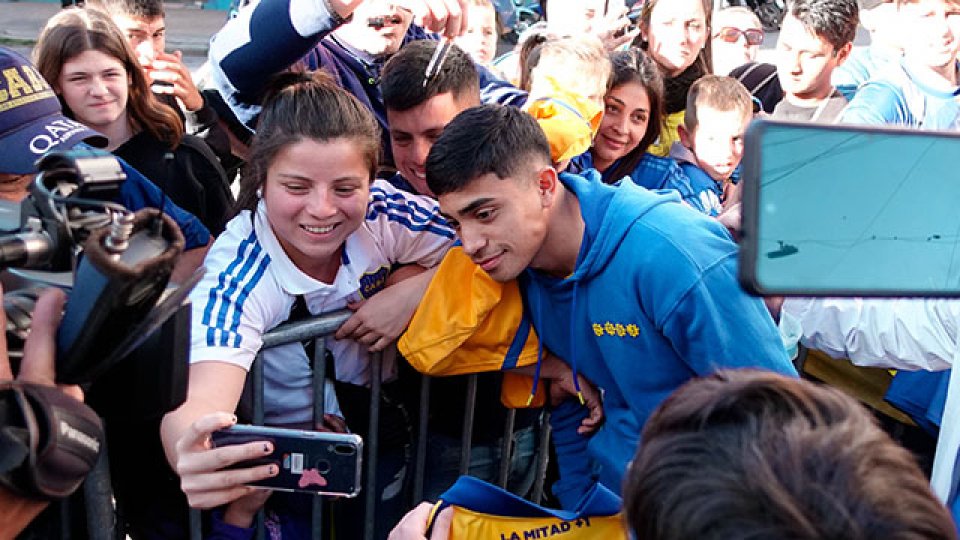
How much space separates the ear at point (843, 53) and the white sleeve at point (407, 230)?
2.66 metres

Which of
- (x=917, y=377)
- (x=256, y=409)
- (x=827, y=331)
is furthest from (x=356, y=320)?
(x=917, y=377)

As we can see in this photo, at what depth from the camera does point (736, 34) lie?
579cm

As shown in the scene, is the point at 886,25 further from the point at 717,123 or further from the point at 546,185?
the point at 546,185

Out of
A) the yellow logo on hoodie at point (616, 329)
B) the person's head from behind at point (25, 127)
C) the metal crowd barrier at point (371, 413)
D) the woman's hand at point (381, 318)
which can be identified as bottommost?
the metal crowd barrier at point (371, 413)

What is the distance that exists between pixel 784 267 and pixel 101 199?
1112mm

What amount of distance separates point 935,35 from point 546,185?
7.35ft

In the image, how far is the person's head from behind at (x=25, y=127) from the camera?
9.63 feet

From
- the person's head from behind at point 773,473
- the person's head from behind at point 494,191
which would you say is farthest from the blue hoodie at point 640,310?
the person's head from behind at point 773,473

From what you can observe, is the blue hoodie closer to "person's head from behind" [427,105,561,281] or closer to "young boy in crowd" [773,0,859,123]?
"person's head from behind" [427,105,561,281]

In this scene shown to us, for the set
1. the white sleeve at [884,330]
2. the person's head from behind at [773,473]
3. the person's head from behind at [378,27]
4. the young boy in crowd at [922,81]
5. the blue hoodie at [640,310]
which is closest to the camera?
the person's head from behind at [773,473]

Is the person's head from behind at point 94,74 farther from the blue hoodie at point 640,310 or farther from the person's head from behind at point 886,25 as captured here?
the person's head from behind at point 886,25

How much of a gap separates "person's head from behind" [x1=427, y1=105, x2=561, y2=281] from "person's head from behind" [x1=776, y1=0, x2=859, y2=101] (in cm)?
253

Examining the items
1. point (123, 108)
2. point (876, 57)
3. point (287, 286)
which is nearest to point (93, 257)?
point (287, 286)

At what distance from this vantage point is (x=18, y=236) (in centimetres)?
167
